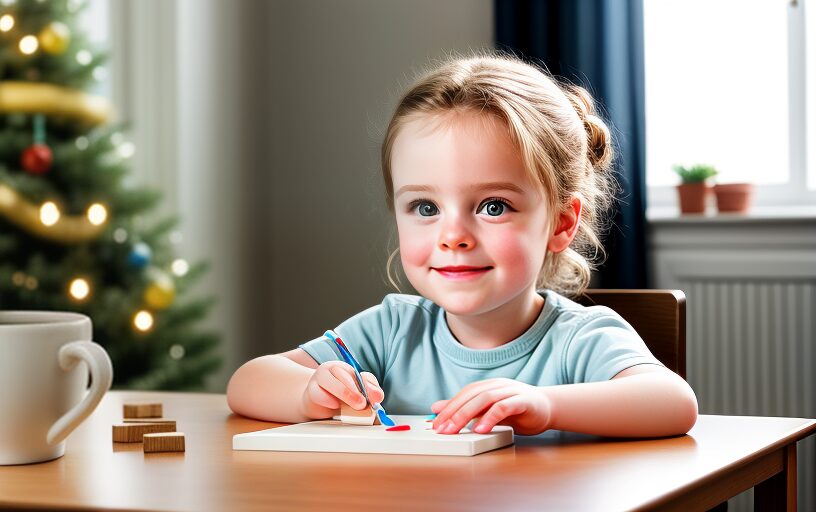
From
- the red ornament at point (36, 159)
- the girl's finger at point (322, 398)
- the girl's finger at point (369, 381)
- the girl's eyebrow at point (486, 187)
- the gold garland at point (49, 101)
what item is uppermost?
the gold garland at point (49, 101)

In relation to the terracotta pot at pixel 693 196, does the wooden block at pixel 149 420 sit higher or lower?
lower

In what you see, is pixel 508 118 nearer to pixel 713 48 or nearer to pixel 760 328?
pixel 760 328

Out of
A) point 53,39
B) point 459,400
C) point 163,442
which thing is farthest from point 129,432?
point 53,39

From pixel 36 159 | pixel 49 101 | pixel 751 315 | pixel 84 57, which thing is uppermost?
pixel 84 57

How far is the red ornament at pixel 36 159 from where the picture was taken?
2777mm

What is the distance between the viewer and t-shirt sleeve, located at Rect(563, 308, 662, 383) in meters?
1.00

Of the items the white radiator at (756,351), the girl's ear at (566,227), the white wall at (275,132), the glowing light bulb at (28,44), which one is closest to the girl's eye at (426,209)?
the girl's ear at (566,227)

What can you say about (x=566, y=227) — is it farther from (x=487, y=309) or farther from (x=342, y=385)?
(x=342, y=385)

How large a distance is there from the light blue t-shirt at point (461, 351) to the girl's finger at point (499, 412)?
17cm

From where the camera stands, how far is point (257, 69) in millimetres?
3930

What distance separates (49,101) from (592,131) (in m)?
2.00

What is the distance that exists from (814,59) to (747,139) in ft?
1.00

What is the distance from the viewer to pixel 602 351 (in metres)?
1.03

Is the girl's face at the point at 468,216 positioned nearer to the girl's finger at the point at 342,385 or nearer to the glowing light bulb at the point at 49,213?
the girl's finger at the point at 342,385
